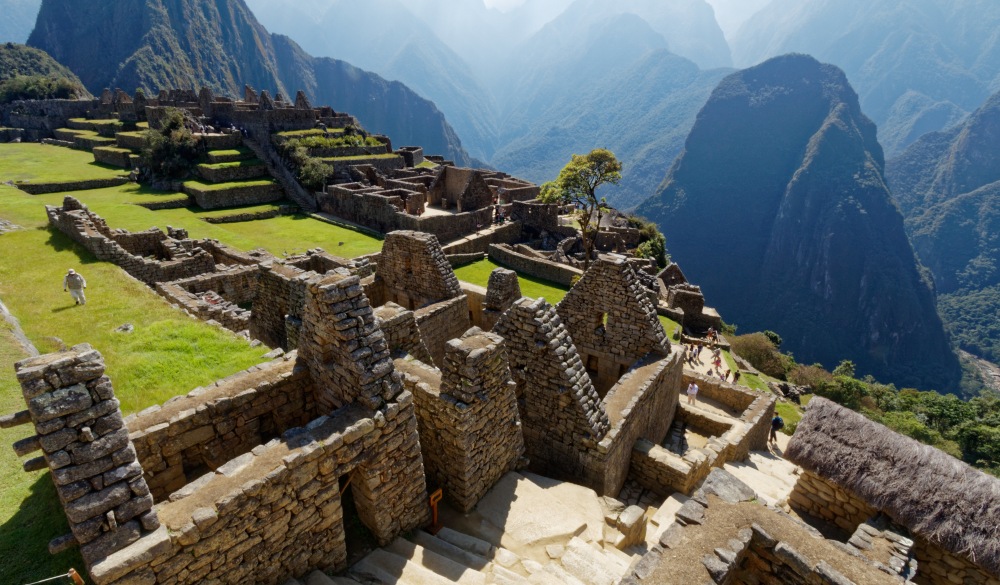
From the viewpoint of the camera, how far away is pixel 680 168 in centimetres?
17862

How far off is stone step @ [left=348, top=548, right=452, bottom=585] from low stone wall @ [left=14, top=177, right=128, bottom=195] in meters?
40.1

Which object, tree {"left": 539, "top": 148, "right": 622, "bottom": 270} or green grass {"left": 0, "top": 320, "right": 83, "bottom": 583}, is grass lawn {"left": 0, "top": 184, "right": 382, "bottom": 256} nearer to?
tree {"left": 539, "top": 148, "right": 622, "bottom": 270}

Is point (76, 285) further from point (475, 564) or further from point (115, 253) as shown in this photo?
point (475, 564)

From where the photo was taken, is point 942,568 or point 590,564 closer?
point 590,564

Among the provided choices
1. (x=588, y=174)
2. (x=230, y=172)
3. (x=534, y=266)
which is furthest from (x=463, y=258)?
(x=230, y=172)

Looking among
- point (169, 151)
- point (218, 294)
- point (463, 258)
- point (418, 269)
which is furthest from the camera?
point (169, 151)

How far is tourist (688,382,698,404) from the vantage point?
1485 cm

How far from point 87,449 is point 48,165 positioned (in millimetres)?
50439

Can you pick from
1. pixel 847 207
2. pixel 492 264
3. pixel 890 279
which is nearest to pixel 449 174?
pixel 492 264

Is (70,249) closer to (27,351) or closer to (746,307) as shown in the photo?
(27,351)

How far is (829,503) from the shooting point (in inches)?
335

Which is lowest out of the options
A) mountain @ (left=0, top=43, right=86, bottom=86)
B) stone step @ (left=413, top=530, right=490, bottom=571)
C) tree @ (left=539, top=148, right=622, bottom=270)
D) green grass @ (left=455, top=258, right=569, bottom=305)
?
green grass @ (left=455, top=258, right=569, bottom=305)

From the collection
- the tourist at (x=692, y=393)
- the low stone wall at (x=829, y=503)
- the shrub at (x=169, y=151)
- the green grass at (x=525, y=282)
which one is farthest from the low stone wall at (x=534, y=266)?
the shrub at (x=169, y=151)

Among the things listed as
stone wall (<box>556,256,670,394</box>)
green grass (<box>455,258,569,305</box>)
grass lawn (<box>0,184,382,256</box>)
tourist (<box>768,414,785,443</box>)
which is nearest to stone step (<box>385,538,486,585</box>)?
stone wall (<box>556,256,670,394</box>)
